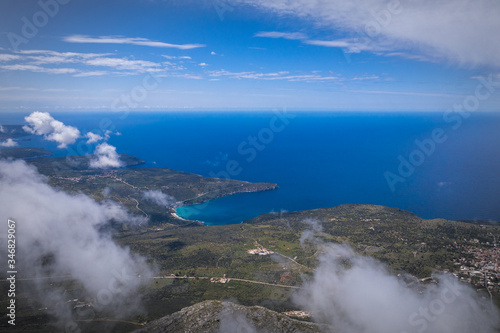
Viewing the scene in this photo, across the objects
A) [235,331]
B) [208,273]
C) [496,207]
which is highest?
[496,207]

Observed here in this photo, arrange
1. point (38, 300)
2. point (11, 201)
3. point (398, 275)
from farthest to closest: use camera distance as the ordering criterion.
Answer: point (11, 201)
point (398, 275)
point (38, 300)

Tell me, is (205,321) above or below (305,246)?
below

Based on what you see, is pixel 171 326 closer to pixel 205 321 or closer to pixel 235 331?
pixel 205 321

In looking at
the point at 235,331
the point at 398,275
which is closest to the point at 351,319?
the point at 398,275

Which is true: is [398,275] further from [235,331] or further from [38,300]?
[38,300]

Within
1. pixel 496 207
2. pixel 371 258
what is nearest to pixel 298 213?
pixel 371 258

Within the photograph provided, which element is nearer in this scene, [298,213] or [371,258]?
[371,258]

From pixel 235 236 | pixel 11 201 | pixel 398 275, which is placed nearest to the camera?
pixel 398 275

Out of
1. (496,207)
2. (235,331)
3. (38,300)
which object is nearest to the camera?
(235,331)

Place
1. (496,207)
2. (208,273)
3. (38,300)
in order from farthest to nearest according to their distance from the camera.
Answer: (496,207)
(208,273)
(38,300)
